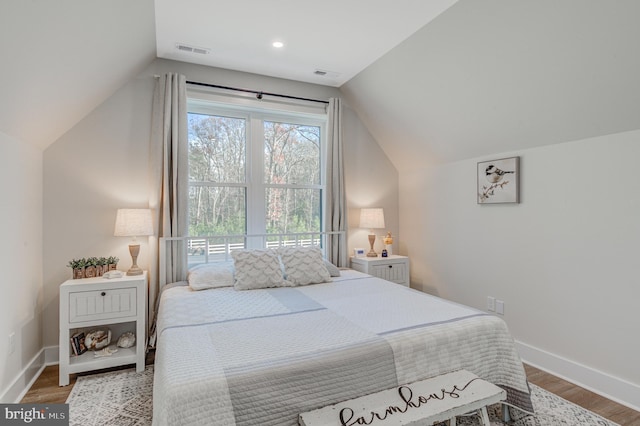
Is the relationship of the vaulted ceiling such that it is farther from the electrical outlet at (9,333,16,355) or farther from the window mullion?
the electrical outlet at (9,333,16,355)

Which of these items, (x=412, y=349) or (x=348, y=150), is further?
(x=348, y=150)

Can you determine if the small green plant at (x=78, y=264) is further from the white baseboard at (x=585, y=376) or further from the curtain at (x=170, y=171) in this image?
the white baseboard at (x=585, y=376)

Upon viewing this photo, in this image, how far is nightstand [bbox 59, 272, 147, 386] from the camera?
241 centimetres

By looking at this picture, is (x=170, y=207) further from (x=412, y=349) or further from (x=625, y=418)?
(x=625, y=418)

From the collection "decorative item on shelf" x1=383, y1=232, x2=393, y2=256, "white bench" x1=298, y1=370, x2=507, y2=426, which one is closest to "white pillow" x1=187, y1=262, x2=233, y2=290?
"white bench" x1=298, y1=370, x2=507, y2=426

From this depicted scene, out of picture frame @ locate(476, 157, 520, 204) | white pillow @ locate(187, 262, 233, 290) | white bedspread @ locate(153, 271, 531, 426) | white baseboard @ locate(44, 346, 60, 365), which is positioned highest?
picture frame @ locate(476, 157, 520, 204)

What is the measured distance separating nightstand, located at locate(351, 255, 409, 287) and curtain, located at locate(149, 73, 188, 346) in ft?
5.89

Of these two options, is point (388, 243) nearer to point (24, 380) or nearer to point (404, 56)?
point (404, 56)

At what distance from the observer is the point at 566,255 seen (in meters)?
2.56

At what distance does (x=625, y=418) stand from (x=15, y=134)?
4124 millimetres

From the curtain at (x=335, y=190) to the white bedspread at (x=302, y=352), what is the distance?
1.37m

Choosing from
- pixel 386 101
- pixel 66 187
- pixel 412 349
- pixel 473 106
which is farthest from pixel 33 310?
pixel 473 106

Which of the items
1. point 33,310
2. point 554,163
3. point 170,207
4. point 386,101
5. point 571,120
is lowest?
point 33,310

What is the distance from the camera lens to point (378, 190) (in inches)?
165
